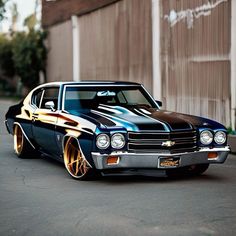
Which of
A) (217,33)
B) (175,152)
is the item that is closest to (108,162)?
(175,152)

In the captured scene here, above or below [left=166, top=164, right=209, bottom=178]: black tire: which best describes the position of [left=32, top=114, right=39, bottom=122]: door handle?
above

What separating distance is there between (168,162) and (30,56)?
2887 cm

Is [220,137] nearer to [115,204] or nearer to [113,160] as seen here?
[113,160]

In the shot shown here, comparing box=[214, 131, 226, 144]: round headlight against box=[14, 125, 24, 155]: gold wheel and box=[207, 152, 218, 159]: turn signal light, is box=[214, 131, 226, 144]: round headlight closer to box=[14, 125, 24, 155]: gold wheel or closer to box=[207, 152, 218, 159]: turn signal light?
box=[207, 152, 218, 159]: turn signal light

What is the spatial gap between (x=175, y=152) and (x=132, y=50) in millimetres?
13060

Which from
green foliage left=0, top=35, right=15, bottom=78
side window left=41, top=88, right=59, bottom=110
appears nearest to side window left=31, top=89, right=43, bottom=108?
side window left=41, top=88, right=59, bottom=110

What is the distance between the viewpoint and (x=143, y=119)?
27.7 feet

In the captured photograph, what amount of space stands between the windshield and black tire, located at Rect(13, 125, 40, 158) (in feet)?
5.66

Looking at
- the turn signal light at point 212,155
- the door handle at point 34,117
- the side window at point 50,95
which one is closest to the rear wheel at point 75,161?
the side window at point 50,95

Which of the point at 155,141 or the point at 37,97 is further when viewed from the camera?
the point at 37,97

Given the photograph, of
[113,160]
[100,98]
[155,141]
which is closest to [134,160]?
[113,160]

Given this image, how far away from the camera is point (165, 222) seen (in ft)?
20.2

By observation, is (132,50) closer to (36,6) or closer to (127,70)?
(127,70)

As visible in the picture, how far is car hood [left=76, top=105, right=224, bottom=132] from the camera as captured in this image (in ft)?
26.9
